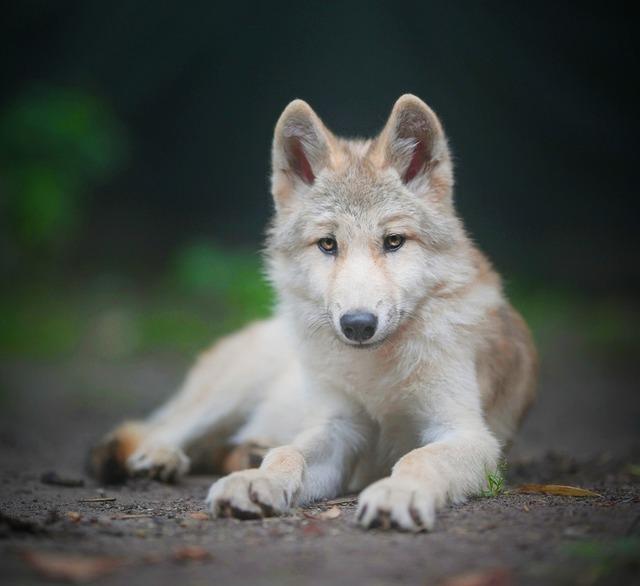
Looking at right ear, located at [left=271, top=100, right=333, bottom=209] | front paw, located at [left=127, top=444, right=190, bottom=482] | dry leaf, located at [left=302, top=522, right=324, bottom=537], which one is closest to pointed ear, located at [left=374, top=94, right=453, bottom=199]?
right ear, located at [left=271, top=100, right=333, bottom=209]

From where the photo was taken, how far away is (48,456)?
592 cm

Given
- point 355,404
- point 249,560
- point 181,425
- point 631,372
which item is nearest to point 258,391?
point 181,425

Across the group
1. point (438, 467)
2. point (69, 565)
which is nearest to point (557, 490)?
point (438, 467)

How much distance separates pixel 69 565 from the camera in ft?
8.34

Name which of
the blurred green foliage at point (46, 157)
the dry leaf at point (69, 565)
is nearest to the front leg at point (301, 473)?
the dry leaf at point (69, 565)

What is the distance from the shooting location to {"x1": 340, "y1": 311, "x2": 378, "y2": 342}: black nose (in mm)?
3613

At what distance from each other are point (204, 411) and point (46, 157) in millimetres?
6584

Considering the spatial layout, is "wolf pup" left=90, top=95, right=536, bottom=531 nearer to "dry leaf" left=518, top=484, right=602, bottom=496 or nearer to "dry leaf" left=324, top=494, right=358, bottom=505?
"dry leaf" left=324, top=494, right=358, bottom=505

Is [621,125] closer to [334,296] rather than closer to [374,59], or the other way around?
[374,59]

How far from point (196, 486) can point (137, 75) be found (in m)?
7.43

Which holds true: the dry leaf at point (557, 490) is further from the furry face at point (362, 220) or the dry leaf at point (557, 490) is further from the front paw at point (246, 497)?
the front paw at point (246, 497)

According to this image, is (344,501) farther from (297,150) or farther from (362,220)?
(297,150)

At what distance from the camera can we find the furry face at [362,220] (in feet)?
12.6

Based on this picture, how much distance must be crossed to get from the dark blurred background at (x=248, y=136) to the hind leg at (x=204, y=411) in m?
3.87
